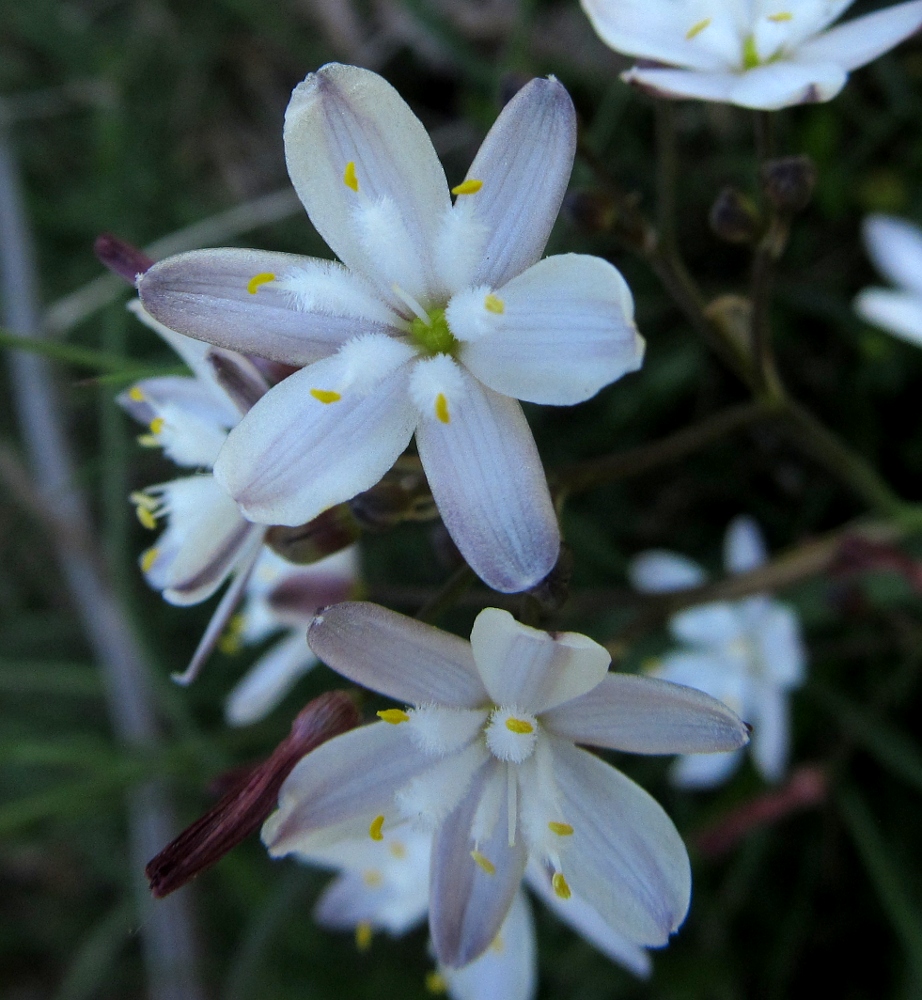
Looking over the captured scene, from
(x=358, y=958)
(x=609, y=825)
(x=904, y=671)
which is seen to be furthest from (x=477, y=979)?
(x=358, y=958)

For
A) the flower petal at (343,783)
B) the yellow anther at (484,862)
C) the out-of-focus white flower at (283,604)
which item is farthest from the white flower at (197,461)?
the yellow anther at (484,862)

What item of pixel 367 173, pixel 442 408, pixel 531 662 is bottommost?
pixel 531 662

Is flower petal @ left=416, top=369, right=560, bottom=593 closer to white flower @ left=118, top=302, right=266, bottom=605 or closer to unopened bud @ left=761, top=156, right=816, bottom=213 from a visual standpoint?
white flower @ left=118, top=302, right=266, bottom=605

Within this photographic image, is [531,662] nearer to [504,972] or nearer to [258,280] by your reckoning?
[258,280]

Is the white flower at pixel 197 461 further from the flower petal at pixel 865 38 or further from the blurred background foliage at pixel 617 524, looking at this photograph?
the flower petal at pixel 865 38

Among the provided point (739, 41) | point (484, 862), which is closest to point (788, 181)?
point (739, 41)
